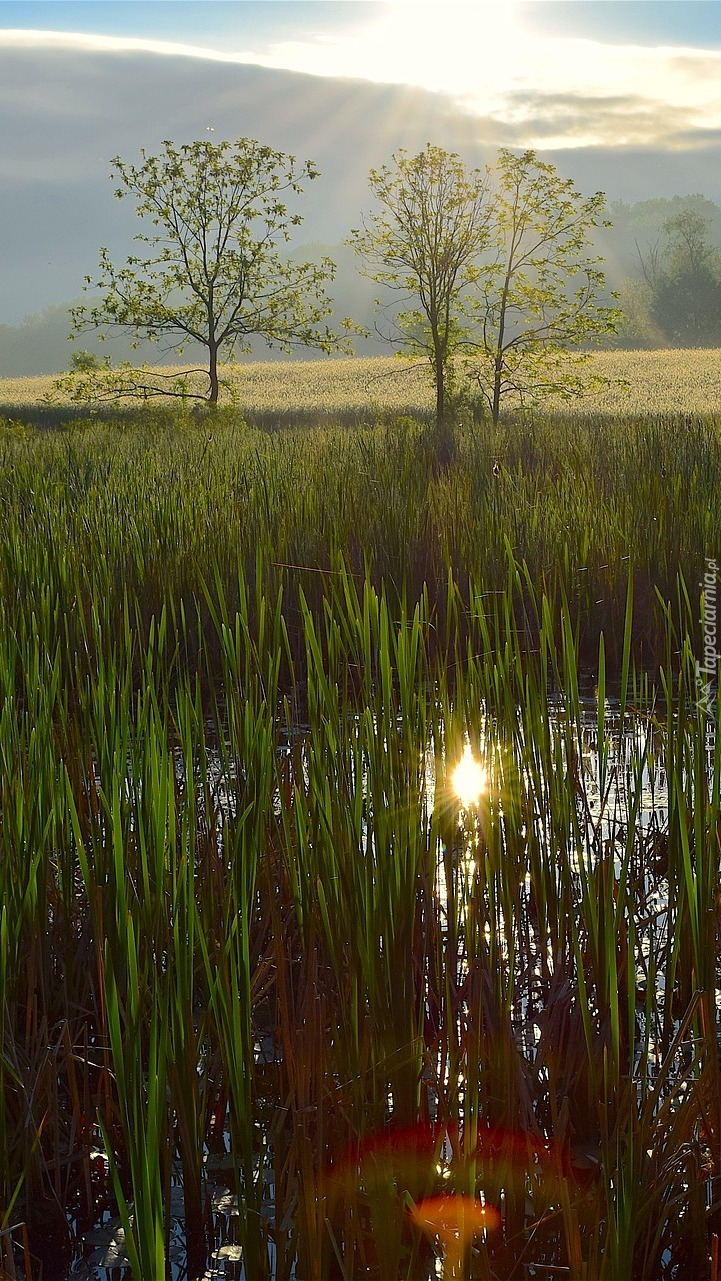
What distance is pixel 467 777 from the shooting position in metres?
2.21

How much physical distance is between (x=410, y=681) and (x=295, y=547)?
2.37 meters

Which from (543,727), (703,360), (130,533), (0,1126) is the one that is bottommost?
(0,1126)

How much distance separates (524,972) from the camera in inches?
71.6

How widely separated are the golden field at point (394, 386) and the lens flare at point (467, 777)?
1747 centimetres

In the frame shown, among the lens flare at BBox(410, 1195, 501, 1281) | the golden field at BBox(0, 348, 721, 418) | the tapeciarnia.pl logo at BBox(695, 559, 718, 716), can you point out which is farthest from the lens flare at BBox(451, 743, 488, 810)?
the golden field at BBox(0, 348, 721, 418)

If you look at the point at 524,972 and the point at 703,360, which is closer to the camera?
the point at 524,972

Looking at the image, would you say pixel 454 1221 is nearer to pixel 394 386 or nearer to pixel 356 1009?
pixel 356 1009

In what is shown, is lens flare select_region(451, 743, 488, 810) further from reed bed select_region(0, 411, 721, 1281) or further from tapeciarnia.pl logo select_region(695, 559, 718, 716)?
tapeciarnia.pl logo select_region(695, 559, 718, 716)

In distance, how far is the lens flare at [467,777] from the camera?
2.16m

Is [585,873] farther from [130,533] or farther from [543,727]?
[130,533]

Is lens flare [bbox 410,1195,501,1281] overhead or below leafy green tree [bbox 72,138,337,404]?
below

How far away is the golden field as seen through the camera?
2598cm

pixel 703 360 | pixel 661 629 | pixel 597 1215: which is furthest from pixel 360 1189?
pixel 703 360

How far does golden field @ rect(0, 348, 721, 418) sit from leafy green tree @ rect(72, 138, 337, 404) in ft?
6.62
